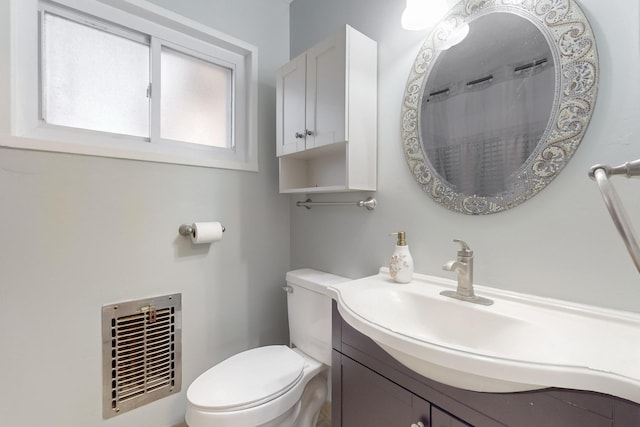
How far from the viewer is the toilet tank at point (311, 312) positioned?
134 centimetres

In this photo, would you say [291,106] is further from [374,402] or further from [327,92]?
[374,402]

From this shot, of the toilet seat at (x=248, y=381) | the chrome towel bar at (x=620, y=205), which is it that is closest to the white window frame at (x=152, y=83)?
the toilet seat at (x=248, y=381)

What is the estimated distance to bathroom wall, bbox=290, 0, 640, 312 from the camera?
0.73 meters

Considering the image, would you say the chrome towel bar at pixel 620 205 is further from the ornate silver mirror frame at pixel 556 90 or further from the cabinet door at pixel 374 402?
the cabinet door at pixel 374 402

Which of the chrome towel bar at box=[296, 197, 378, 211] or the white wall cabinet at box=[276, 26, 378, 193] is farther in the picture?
the chrome towel bar at box=[296, 197, 378, 211]

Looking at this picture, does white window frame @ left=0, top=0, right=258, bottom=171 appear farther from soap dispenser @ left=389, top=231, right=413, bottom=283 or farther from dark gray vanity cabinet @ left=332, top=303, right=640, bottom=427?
dark gray vanity cabinet @ left=332, top=303, right=640, bottom=427

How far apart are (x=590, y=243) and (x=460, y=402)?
1.83 feet

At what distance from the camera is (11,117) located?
1.07 m

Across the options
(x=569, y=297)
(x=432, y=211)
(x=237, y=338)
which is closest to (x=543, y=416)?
(x=569, y=297)

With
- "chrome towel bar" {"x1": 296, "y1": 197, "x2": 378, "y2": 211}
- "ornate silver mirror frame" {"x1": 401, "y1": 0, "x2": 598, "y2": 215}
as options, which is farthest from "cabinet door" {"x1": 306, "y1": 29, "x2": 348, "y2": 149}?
"ornate silver mirror frame" {"x1": 401, "y1": 0, "x2": 598, "y2": 215}

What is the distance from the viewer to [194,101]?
1.60 metres

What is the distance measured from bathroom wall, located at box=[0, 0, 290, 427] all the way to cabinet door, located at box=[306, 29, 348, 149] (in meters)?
0.49

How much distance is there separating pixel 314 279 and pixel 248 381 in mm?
513

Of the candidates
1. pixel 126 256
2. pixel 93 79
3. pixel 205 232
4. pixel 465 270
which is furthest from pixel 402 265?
pixel 93 79
